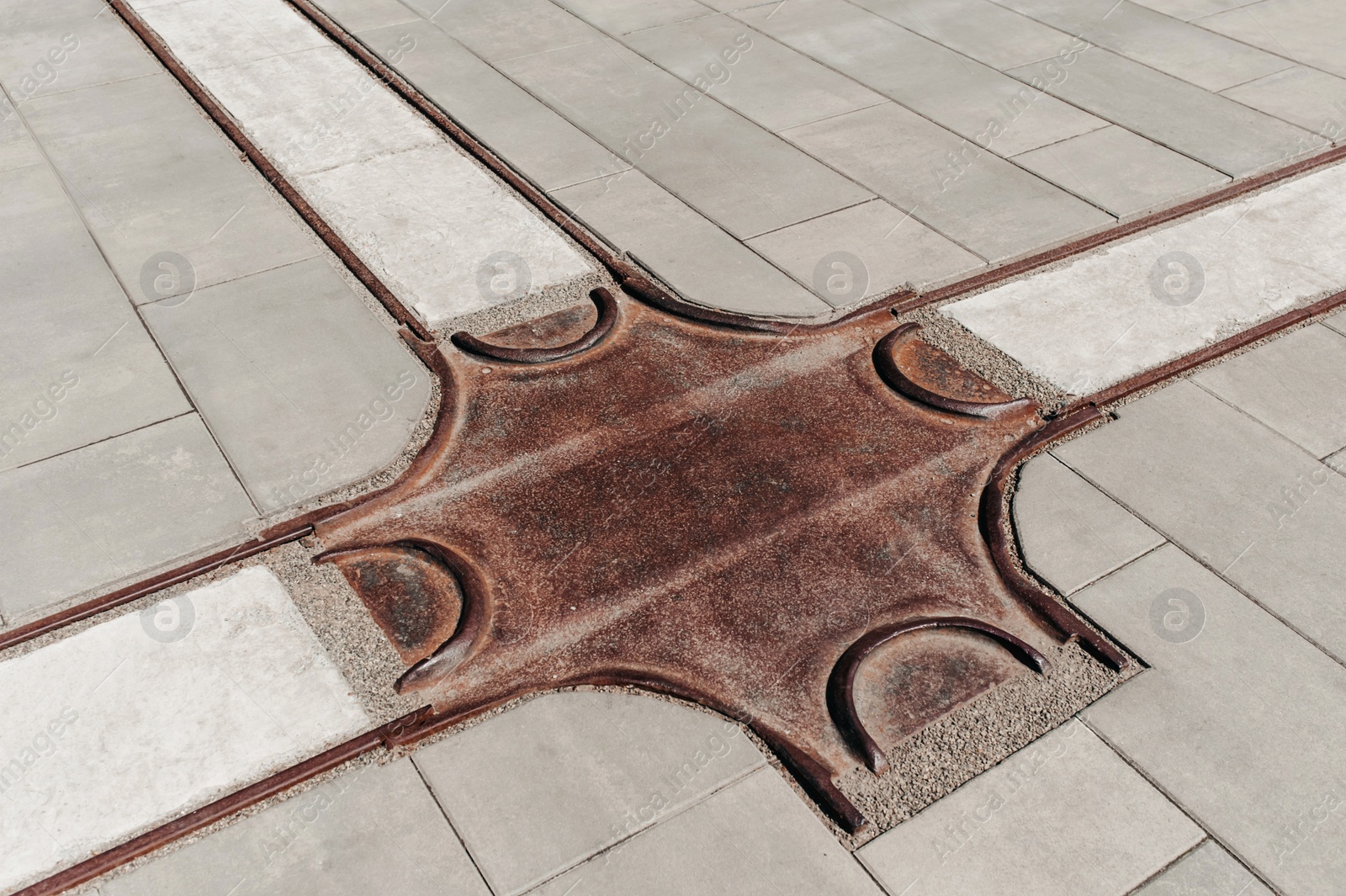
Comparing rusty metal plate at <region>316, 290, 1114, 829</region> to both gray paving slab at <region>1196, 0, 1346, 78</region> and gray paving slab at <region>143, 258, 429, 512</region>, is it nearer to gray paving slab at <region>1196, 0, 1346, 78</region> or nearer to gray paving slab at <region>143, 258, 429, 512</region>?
gray paving slab at <region>143, 258, 429, 512</region>

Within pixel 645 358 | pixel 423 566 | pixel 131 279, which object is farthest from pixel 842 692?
pixel 131 279

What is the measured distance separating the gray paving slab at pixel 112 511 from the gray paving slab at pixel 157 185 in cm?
123

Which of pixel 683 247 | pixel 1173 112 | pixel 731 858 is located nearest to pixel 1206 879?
pixel 731 858

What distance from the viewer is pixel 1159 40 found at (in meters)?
8.79

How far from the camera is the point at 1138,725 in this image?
157 inches

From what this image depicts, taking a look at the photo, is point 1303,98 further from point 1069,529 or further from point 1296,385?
point 1069,529

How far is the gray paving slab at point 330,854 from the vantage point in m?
3.43

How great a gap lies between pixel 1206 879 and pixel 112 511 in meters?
4.28

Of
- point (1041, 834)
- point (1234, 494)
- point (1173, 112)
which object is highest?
point (1173, 112)

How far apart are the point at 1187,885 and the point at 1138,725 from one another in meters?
0.59

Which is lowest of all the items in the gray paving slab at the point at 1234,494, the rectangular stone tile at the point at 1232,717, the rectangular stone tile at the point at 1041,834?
the rectangular stone tile at the point at 1041,834

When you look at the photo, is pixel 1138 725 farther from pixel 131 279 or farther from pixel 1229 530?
pixel 131 279

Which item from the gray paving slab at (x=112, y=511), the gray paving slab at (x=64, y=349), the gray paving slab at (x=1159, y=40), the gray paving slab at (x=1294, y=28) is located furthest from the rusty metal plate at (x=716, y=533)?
the gray paving slab at (x=1294, y=28)

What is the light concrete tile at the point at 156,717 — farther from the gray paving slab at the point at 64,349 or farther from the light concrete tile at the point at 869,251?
the light concrete tile at the point at 869,251
